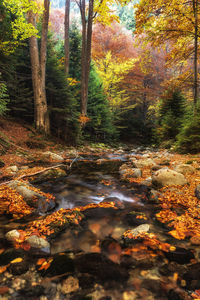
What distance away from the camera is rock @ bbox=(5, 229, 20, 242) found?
1904 millimetres

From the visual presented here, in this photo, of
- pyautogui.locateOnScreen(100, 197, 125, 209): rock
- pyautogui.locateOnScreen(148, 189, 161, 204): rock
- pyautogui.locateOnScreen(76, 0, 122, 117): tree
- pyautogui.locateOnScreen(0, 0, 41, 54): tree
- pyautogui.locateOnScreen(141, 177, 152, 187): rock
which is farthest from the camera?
pyautogui.locateOnScreen(76, 0, 122, 117): tree

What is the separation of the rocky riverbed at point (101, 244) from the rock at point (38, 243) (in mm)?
11

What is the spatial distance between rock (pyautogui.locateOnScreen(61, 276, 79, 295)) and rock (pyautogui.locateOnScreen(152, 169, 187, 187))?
276 centimetres

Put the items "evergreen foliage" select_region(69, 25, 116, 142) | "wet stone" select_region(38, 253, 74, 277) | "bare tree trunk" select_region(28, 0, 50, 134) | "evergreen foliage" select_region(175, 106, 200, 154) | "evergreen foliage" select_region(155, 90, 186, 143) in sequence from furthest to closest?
"evergreen foliage" select_region(69, 25, 116, 142), "evergreen foliage" select_region(155, 90, 186, 143), "bare tree trunk" select_region(28, 0, 50, 134), "evergreen foliage" select_region(175, 106, 200, 154), "wet stone" select_region(38, 253, 74, 277)

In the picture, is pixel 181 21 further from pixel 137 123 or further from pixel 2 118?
pixel 137 123

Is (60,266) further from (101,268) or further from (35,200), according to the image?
(35,200)

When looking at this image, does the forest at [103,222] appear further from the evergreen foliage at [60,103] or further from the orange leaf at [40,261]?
the evergreen foliage at [60,103]

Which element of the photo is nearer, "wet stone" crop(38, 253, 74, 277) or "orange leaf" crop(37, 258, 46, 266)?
"wet stone" crop(38, 253, 74, 277)

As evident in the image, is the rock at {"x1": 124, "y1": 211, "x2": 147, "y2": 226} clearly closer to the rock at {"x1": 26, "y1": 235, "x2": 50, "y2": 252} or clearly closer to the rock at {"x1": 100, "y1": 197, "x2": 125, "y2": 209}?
the rock at {"x1": 100, "y1": 197, "x2": 125, "y2": 209}

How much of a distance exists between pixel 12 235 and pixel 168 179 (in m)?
3.11

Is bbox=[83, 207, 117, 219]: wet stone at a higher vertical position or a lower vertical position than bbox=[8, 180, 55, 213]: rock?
lower

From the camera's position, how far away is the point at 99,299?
1.29 meters

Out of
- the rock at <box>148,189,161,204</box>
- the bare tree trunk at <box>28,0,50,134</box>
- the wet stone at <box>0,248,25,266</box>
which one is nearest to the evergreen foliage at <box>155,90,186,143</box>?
the bare tree trunk at <box>28,0,50,134</box>

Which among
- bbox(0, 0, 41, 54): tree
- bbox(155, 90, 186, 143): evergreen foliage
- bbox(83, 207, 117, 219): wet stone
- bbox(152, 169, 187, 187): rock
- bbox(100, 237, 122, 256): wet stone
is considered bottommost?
bbox(100, 237, 122, 256): wet stone
